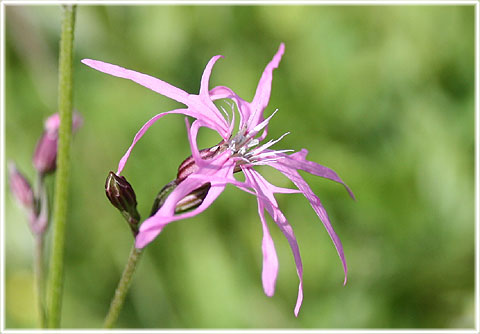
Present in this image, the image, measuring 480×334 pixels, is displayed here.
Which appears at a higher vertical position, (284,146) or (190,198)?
(190,198)

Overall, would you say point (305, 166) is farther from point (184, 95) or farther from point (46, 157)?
point (46, 157)

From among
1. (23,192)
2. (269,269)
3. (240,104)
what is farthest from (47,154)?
(269,269)

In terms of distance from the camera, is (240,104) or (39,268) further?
(39,268)

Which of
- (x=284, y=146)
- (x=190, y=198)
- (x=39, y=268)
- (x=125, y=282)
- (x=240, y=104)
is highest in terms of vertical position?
(x=240, y=104)

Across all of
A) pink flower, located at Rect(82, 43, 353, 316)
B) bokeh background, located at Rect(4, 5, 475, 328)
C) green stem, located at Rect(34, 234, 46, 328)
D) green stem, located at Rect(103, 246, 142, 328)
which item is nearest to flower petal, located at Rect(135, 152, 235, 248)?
pink flower, located at Rect(82, 43, 353, 316)

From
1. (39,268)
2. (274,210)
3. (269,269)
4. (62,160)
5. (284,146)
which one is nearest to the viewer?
(269,269)

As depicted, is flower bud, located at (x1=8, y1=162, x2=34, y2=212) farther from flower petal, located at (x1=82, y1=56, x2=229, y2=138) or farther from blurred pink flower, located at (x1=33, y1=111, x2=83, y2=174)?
flower petal, located at (x1=82, y1=56, x2=229, y2=138)

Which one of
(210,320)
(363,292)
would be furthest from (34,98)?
(363,292)
